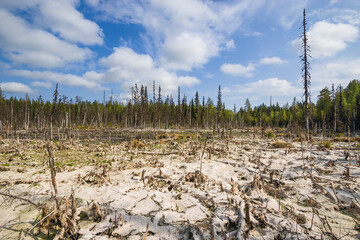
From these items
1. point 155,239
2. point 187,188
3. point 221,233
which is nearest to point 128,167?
point 187,188

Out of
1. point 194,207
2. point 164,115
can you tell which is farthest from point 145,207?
point 164,115

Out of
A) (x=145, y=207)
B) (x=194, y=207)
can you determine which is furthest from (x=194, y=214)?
(x=145, y=207)

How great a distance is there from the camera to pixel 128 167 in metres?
7.25

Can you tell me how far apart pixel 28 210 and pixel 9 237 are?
90 centimetres

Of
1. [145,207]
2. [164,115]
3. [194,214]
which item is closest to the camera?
[194,214]

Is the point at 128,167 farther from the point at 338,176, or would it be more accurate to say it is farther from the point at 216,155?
the point at 338,176

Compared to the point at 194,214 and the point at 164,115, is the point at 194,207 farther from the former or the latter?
the point at 164,115

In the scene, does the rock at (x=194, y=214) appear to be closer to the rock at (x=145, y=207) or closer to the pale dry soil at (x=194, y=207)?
the pale dry soil at (x=194, y=207)

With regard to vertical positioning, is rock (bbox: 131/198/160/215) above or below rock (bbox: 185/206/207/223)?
above

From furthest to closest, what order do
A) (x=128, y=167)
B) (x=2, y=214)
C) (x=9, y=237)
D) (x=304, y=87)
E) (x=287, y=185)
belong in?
(x=304, y=87) → (x=128, y=167) → (x=287, y=185) → (x=2, y=214) → (x=9, y=237)

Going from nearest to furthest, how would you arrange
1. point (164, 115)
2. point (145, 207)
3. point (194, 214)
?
point (194, 214)
point (145, 207)
point (164, 115)

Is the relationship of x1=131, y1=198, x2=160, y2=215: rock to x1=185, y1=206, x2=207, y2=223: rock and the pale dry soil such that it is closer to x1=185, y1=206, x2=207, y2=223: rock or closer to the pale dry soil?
the pale dry soil

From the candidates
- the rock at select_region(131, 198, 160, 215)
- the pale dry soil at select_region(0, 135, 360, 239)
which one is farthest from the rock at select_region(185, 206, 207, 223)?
the rock at select_region(131, 198, 160, 215)

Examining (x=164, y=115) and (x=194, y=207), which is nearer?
(x=194, y=207)
